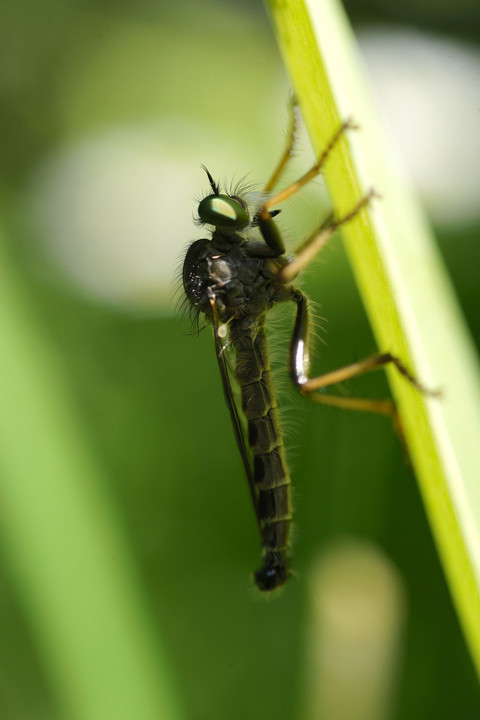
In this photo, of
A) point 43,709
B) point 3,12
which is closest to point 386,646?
point 43,709

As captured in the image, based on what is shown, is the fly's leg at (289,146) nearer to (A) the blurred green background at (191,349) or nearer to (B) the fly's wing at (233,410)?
(A) the blurred green background at (191,349)

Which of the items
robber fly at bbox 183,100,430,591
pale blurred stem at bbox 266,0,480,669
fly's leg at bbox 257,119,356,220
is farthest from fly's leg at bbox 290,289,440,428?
pale blurred stem at bbox 266,0,480,669

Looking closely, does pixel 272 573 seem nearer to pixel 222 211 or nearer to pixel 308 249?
pixel 308 249

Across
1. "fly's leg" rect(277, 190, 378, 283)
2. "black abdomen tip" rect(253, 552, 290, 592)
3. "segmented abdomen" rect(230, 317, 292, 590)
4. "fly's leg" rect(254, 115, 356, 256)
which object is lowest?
"black abdomen tip" rect(253, 552, 290, 592)

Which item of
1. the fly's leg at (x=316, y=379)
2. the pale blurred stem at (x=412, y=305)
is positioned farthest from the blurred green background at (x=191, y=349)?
the pale blurred stem at (x=412, y=305)

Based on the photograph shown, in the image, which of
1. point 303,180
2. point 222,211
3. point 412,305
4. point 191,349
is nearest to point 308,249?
point 303,180

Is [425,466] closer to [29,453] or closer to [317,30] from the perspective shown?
[317,30]

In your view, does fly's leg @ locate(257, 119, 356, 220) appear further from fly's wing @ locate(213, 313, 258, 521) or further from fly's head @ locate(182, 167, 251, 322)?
fly's wing @ locate(213, 313, 258, 521)
